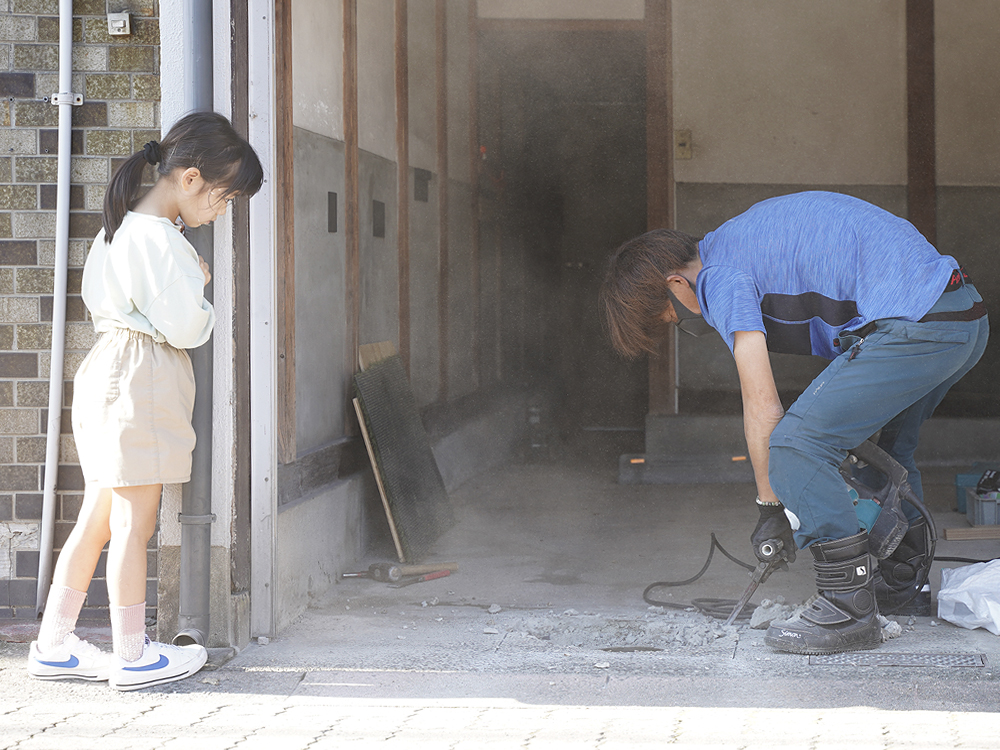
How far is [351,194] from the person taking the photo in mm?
4504

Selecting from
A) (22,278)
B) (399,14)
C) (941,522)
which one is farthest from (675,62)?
(22,278)

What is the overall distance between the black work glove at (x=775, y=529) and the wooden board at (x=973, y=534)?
6.21 feet

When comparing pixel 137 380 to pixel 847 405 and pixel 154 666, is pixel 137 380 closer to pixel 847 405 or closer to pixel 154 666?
pixel 154 666

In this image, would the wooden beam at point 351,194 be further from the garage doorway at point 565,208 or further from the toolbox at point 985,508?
the garage doorway at point 565,208

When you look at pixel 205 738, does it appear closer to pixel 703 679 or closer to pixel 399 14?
pixel 703 679

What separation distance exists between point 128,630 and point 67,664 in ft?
0.75

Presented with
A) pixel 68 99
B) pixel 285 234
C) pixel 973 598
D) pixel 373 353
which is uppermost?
pixel 68 99

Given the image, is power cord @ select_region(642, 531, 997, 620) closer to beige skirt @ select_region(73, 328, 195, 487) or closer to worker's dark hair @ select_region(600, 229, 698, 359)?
worker's dark hair @ select_region(600, 229, 698, 359)

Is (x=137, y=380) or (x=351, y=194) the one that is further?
(x=351, y=194)

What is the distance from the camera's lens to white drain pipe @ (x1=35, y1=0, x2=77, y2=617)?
3271mm

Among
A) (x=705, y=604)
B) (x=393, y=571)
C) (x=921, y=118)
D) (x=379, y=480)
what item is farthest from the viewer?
(x=921, y=118)

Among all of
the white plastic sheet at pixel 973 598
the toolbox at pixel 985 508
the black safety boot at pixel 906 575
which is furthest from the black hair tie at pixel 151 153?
the toolbox at pixel 985 508

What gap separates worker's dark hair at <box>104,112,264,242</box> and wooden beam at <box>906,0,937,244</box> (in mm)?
5162

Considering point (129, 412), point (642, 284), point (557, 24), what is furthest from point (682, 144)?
point (129, 412)
